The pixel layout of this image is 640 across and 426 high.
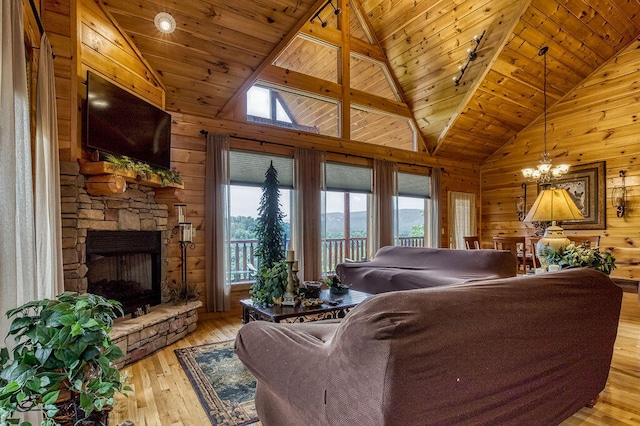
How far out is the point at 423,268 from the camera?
444 cm

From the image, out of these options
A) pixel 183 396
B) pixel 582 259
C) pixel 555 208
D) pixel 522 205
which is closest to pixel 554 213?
pixel 555 208

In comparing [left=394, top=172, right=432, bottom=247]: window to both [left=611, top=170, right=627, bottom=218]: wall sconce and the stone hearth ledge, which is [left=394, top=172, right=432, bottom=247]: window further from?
the stone hearth ledge

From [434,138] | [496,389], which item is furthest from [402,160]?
[496,389]

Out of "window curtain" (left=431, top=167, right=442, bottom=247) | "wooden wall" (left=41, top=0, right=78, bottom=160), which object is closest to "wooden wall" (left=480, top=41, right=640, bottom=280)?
"window curtain" (left=431, top=167, right=442, bottom=247)

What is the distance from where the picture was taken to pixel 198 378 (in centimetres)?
265

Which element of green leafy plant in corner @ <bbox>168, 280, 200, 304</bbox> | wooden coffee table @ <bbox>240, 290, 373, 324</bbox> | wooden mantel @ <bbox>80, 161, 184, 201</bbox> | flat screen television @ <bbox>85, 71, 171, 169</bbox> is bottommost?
green leafy plant in corner @ <bbox>168, 280, 200, 304</bbox>

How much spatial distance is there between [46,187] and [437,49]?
568 cm

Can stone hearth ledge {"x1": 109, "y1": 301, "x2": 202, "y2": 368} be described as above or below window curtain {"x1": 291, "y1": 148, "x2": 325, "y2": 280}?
below

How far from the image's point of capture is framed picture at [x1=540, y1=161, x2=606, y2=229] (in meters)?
5.88

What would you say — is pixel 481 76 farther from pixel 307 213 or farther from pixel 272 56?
pixel 307 213

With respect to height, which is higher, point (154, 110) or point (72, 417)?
point (154, 110)

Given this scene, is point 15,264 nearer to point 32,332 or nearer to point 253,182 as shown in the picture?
point 32,332

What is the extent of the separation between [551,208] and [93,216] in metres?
3.92

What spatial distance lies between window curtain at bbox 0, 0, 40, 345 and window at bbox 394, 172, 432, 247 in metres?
5.49
